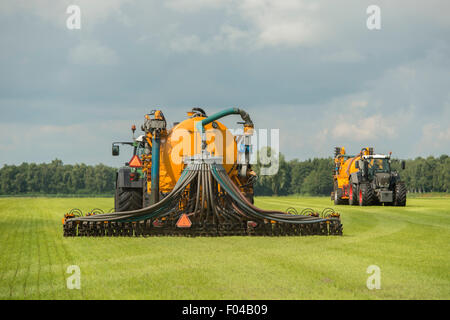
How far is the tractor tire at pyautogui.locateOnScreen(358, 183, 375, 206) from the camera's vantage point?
3341cm

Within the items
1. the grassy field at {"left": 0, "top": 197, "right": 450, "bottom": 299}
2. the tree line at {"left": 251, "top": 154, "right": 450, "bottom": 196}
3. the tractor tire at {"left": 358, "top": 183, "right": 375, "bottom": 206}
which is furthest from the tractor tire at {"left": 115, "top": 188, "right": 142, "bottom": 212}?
the tree line at {"left": 251, "top": 154, "right": 450, "bottom": 196}

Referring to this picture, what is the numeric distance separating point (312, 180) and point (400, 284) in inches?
4539

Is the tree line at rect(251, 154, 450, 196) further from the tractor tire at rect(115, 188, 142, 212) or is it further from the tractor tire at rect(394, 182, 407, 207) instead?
the tractor tire at rect(115, 188, 142, 212)

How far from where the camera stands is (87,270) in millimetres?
8844

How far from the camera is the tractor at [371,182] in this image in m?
33.2

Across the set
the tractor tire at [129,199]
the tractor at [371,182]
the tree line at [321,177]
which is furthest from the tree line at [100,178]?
the tractor tire at [129,199]

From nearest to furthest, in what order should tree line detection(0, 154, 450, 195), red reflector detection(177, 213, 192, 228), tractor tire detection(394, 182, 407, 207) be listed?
red reflector detection(177, 213, 192, 228) < tractor tire detection(394, 182, 407, 207) < tree line detection(0, 154, 450, 195)

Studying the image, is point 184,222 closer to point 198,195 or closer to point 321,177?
point 198,195

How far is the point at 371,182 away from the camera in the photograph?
34.9m

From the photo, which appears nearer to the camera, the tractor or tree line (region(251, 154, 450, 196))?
the tractor

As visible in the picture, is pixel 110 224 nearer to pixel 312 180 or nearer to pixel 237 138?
pixel 237 138

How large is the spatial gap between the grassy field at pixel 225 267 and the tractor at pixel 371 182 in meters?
19.1

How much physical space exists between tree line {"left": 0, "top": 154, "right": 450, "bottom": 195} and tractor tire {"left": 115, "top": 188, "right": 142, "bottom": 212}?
98919 millimetres
